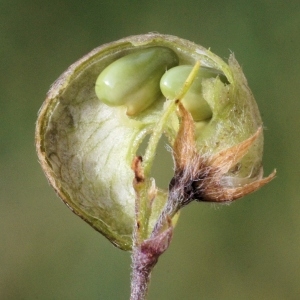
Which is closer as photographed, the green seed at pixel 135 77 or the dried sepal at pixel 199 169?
the dried sepal at pixel 199 169

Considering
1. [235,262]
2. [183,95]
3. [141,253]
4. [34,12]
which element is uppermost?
[34,12]

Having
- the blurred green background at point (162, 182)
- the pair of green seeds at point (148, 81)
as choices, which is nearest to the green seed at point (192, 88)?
the pair of green seeds at point (148, 81)

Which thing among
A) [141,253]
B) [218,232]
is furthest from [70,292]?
[141,253]

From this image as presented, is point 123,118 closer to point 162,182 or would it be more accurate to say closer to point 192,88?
point 192,88

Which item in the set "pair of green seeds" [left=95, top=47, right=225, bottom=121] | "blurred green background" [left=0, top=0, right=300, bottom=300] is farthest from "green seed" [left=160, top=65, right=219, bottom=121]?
"blurred green background" [left=0, top=0, right=300, bottom=300]

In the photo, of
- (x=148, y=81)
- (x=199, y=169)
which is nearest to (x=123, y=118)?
(x=148, y=81)

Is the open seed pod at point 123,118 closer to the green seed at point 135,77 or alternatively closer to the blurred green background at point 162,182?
the green seed at point 135,77

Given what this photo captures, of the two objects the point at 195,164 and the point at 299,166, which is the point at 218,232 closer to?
the point at 299,166

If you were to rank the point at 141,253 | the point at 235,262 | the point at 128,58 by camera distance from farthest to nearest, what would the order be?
the point at 235,262
the point at 128,58
the point at 141,253
